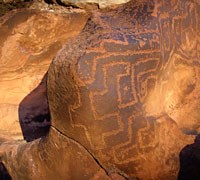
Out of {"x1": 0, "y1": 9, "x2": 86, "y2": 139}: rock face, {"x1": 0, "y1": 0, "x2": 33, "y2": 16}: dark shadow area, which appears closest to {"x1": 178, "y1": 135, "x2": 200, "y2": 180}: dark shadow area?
{"x1": 0, "y1": 9, "x2": 86, "y2": 139}: rock face

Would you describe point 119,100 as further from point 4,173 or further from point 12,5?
point 12,5

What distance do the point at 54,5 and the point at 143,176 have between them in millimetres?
1095

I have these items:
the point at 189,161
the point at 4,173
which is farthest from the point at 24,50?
the point at 189,161

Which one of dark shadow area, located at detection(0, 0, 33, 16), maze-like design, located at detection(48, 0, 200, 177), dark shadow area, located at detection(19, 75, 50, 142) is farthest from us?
dark shadow area, located at detection(19, 75, 50, 142)

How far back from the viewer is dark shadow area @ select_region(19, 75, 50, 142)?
224 centimetres

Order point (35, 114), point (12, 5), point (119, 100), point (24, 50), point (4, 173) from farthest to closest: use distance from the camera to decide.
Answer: point (35, 114)
point (24, 50)
point (12, 5)
point (4, 173)
point (119, 100)

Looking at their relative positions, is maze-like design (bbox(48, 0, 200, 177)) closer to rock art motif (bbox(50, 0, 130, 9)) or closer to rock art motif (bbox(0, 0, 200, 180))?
rock art motif (bbox(0, 0, 200, 180))

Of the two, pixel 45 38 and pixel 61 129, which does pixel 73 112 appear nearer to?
pixel 61 129

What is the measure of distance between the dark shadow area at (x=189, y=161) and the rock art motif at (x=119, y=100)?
0.03 m

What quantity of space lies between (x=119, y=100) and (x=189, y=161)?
0.35 m

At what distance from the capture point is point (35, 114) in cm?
235

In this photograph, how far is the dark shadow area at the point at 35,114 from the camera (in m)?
2.24

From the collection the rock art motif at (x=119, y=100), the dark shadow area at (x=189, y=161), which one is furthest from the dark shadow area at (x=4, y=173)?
the dark shadow area at (x=189, y=161)

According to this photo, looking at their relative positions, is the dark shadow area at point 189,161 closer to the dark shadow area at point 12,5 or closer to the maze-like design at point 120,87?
the maze-like design at point 120,87
